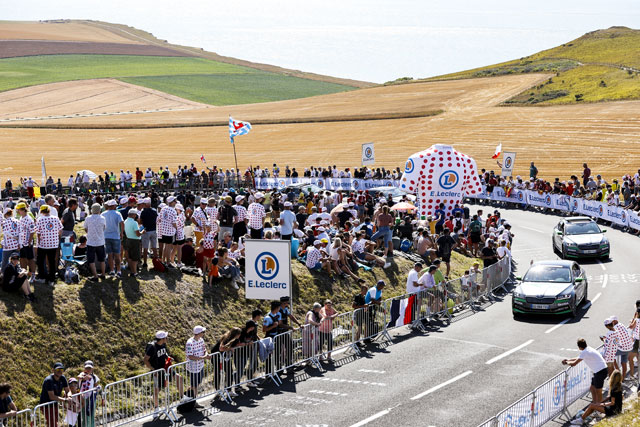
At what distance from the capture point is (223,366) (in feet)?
52.9

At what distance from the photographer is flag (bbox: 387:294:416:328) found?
2069cm

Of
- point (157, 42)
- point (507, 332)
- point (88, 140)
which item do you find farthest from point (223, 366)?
point (157, 42)

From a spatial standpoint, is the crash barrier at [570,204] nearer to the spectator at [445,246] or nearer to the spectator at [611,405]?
the spectator at [445,246]

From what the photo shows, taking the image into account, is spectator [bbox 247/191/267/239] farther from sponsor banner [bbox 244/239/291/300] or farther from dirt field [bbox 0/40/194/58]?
dirt field [bbox 0/40/194/58]

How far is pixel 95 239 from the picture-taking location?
59.9 feet

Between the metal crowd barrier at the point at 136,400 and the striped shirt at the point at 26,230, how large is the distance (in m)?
4.11

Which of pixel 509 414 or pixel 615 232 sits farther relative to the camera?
pixel 615 232

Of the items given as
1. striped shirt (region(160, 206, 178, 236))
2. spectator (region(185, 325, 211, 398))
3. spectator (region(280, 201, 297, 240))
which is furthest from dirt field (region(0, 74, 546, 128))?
spectator (region(185, 325, 211, 398))

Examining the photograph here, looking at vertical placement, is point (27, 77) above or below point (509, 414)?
above

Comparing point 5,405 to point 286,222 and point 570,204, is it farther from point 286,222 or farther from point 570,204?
point 570,204

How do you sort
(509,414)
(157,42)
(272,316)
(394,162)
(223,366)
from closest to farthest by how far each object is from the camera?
1. (509,414)
2. (223,366)
3. (272,316)
4. (394,162)
5. (157,42)

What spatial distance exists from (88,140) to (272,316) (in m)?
73.9

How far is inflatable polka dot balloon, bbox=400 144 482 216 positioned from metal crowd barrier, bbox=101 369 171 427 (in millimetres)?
22266

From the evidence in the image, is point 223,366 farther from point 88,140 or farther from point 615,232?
point 88,140
